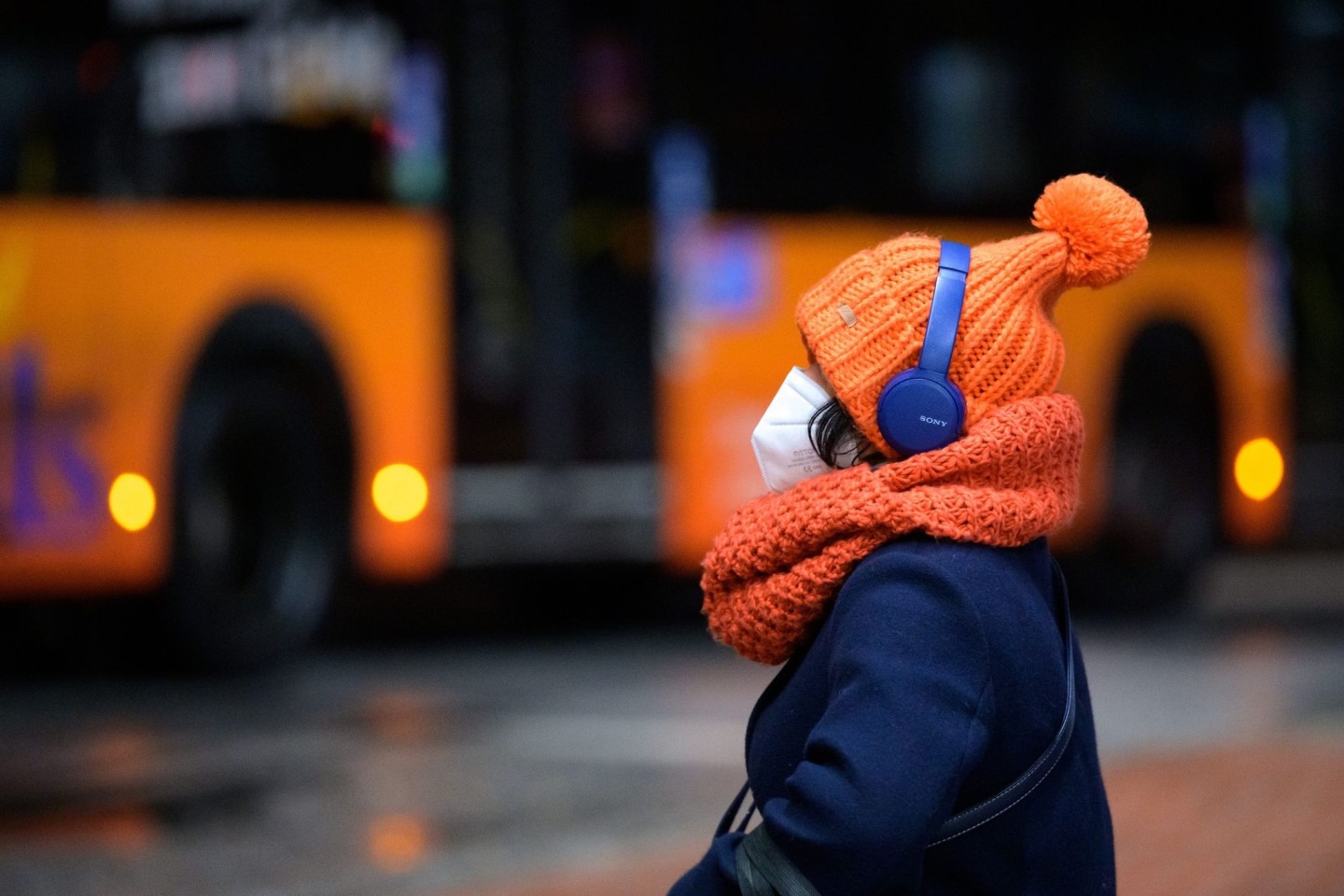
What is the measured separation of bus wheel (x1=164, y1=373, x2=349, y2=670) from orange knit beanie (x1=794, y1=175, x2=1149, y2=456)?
7.03m

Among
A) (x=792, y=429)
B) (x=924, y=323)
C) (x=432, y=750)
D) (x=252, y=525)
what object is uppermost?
(x=924, y=323)

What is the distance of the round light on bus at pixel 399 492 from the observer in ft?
31.7

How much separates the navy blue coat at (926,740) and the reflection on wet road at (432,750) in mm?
3004

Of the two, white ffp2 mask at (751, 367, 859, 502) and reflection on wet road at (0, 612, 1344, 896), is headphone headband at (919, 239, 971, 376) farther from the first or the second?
reflection on wet road at (0, 612, 1344, 896)

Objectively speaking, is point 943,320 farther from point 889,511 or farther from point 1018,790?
point 1018,790

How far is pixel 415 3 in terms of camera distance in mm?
9742

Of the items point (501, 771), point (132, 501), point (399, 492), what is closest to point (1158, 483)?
point (399, 492)

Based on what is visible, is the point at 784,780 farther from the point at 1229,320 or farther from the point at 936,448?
the point at 1229,320

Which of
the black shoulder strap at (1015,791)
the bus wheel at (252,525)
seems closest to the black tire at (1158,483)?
the bus wheel at (252,525)

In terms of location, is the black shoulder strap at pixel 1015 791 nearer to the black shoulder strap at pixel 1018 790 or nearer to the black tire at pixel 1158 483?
the black shoulder strap at pixel 1018 790

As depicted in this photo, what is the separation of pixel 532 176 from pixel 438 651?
7.44 feet

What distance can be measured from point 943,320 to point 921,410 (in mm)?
95

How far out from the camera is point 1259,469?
1248 centimetres

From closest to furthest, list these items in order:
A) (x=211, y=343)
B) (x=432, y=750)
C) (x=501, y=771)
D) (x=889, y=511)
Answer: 1. (x=889, y=511)
2. (x=501, y=771)
3. (x=432, y=750)
4. (x=211, y=343)
